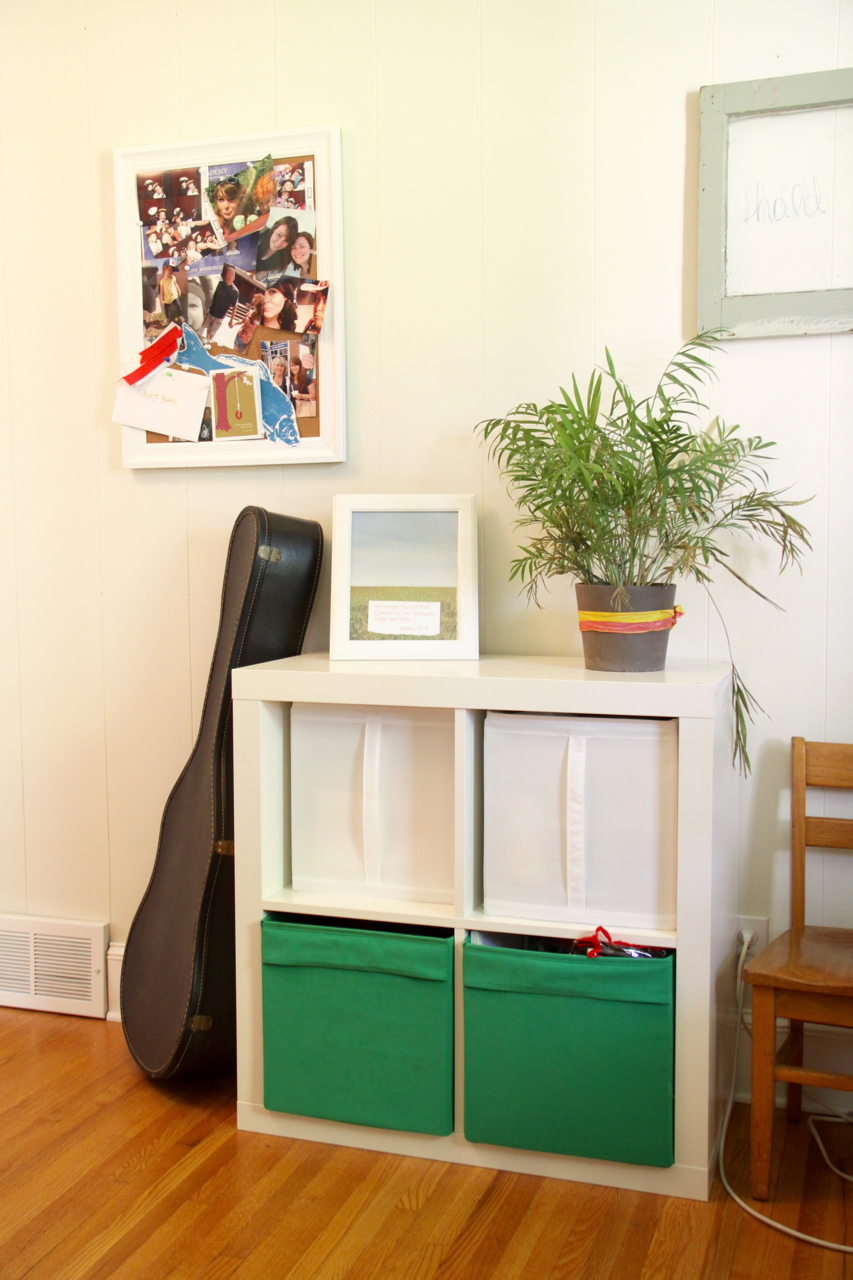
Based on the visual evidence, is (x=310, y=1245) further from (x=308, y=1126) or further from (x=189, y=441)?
(x=189, y=441)

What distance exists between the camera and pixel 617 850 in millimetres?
1644

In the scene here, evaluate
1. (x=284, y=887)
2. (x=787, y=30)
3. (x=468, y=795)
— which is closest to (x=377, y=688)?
(x=468, y=795)

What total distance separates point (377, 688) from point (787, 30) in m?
1.39

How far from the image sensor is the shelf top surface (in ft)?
5.18

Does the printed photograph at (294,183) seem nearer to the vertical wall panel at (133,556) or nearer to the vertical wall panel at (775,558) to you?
the vertical wall panel at (133,556)

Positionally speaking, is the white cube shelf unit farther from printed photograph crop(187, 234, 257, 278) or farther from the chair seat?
printed photograph crop(187, 234, 257, 278)

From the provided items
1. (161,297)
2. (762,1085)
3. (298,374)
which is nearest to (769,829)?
(762,1085)

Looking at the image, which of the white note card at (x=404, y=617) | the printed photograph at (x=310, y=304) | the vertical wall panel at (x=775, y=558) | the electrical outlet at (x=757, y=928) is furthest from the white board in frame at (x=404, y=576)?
the electrical outlet at (x=757, y=928)

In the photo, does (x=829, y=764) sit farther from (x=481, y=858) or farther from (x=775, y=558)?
(x=481, y=858)

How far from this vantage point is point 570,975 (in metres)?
1.60

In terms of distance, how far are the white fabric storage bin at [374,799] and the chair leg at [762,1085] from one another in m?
0.53

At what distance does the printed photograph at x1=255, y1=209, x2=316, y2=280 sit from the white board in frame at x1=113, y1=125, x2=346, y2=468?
21mm

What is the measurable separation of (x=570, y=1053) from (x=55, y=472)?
1.67m

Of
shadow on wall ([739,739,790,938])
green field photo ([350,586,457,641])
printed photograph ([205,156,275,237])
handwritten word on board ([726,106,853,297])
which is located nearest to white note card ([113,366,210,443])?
printed photograph ([205,156,275,237])
